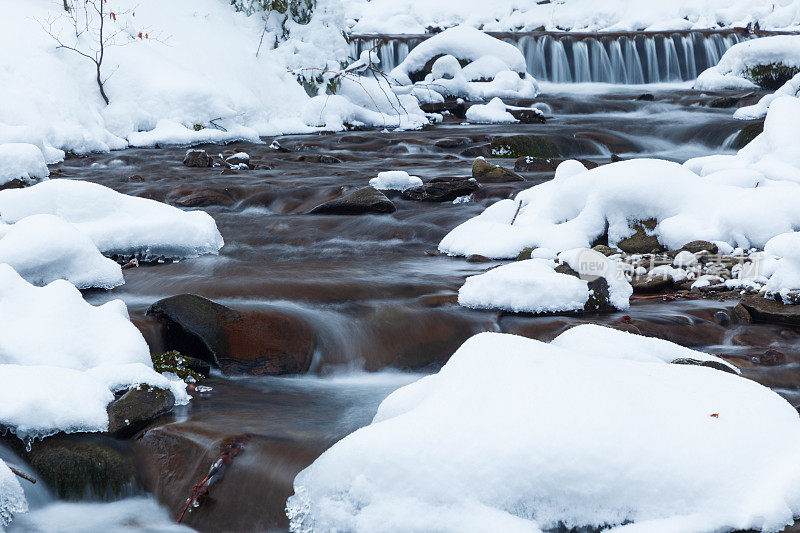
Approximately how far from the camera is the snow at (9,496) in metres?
2.10

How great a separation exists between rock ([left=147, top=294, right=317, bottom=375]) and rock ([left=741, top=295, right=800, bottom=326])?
231 centimetres

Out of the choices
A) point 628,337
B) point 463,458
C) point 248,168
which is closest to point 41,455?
point 463,458

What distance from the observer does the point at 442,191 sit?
7.01 meters

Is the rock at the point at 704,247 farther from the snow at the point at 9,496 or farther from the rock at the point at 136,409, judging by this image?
the snow at the point at 9,496

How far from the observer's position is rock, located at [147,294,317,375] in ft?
10.7

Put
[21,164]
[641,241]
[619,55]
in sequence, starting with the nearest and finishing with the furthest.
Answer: [641,241] < [21,164] < [619,55]

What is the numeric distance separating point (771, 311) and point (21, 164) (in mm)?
6595

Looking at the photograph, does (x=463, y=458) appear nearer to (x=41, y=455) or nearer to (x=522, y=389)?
(x=522, y=389)

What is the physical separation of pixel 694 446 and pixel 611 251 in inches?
108

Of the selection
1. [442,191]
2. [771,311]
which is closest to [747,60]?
[442,191]

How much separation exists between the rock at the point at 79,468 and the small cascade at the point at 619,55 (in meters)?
17.0

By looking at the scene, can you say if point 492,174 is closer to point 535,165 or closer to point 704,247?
point 535,165

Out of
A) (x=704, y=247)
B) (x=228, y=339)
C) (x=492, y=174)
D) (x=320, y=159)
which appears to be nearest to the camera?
(x=228, y=339)

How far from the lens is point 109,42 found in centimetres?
1231
